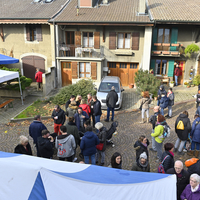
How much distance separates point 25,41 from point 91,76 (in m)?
6.85

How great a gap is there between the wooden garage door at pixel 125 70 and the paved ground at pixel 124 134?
6.75 m

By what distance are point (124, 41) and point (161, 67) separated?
3.99 m

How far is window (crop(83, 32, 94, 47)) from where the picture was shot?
17.4 m

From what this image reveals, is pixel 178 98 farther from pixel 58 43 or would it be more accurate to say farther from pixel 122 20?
pixel 58 43

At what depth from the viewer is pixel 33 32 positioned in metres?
18.0

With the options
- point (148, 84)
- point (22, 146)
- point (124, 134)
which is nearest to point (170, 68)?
point (148, 84)

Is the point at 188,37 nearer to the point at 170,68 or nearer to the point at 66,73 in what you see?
the point at 170,68

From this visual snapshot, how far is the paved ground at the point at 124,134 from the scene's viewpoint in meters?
7.05

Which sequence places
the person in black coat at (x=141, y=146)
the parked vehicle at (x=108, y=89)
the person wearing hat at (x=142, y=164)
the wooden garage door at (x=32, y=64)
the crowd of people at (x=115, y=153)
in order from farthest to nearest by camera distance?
the wooden garage door at (x=32, y=64) → the parked vehicle at (x=108, y=89) → the person in black coat at (x=141, y=146) → the person wearing hat at (x=142, y=164) → the crowd of people at (x=115, y=153)

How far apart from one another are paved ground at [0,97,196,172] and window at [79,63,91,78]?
660 centimetres

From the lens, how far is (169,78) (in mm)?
17562

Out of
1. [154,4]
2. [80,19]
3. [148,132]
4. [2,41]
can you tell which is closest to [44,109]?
[148,132]

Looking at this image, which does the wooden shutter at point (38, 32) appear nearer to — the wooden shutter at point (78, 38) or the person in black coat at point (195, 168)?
the wooden shutter at point (78, 38)

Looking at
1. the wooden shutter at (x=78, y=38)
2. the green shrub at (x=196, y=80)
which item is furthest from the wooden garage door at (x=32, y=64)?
the green shrub at (x=196, y=80)
